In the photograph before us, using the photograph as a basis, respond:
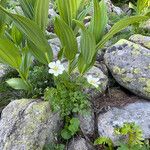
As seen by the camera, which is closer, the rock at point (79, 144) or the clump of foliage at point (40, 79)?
the rock at point (79, 144)

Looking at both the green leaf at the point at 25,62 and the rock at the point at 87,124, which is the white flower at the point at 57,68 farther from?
the rock at the point at 87,124

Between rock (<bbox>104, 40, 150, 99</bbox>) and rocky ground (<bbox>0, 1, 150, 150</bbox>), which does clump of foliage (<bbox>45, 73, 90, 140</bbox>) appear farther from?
rock (<bbox>104, 40, 150, 99</bbox>)

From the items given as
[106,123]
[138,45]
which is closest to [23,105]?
[106,123]

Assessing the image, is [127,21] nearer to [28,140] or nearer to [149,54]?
[149,54]

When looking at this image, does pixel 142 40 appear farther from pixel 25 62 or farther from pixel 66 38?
pixel 25 62

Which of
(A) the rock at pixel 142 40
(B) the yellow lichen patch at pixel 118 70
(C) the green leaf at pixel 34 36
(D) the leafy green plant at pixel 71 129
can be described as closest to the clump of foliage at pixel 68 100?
(D) the leafy green plant at pixel 71 129
